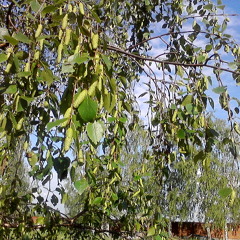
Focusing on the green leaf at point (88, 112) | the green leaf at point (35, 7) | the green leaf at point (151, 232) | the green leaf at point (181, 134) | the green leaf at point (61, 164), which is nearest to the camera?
the green leaf at point (88, 112)

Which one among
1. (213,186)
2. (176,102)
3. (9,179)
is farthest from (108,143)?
(213,186)

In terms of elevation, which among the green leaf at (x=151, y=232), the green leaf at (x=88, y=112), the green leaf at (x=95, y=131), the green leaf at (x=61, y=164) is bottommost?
the green leaf at (x=151, y=232)

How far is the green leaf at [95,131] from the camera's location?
2.66 ft

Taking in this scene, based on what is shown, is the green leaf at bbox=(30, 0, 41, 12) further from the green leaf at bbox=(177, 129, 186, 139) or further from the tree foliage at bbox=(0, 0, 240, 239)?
the green leaf at bbox=(177, 129, 186, 139)

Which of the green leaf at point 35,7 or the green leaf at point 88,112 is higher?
the green leaf at point 35,7

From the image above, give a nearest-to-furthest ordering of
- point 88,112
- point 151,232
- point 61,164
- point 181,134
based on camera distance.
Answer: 1. point 88,112
2. point 61,164
3. point 181,134
4. point 151,232

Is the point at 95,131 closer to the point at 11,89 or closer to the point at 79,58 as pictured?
the point at 79,58

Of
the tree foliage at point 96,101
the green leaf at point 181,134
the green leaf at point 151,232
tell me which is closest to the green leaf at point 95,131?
the tree foliage at point 96,101

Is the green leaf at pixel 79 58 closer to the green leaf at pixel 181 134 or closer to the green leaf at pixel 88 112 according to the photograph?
the green leaf at pixel 88 112

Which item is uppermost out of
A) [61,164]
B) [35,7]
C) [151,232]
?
[35,7]

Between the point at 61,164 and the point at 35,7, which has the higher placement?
the point at 35,7

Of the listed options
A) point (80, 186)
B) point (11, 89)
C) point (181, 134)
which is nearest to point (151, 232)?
point (181, 134)

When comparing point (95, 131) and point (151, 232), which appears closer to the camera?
point (95, 131)

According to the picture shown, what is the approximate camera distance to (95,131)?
817 millimetres
